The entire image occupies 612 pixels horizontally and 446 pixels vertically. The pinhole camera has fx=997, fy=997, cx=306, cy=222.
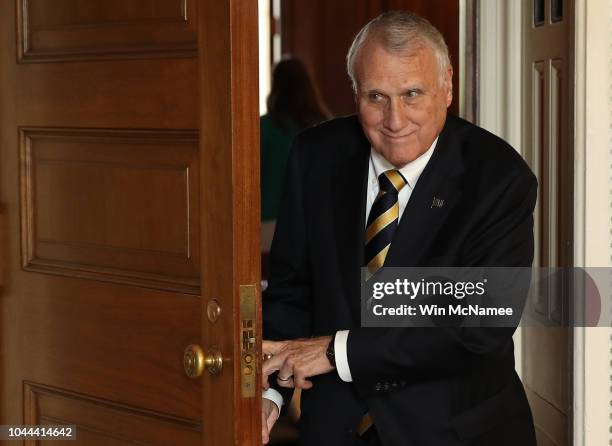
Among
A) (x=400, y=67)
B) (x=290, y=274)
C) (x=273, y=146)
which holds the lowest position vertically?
(x=290, y=274)

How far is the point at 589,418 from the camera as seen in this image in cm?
290

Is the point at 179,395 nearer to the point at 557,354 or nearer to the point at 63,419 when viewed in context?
the point at 63,419

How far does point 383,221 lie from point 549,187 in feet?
3.15

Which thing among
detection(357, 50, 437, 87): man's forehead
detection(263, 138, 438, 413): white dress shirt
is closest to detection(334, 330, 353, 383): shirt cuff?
detection(263, 138, 438, 413): white dress shirt

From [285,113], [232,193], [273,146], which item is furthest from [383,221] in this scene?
[285,113]

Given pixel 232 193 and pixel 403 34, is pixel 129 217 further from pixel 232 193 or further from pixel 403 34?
pixel 403 34

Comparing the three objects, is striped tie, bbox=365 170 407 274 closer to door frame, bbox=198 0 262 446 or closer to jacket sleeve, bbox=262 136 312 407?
jacket sleeve, bbox=262 136 312 407

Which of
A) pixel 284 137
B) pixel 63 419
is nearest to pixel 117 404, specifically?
pixel 63 419

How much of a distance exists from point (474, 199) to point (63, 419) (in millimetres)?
1230

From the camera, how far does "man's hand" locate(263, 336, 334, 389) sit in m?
2.42

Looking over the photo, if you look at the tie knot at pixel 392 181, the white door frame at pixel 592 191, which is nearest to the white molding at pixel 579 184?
the white door frame at pixel 592 191

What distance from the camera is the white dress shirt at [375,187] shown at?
2.40 meters

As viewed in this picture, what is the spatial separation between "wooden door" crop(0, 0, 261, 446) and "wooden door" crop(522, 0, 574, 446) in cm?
124

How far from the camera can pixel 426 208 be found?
249 cm
